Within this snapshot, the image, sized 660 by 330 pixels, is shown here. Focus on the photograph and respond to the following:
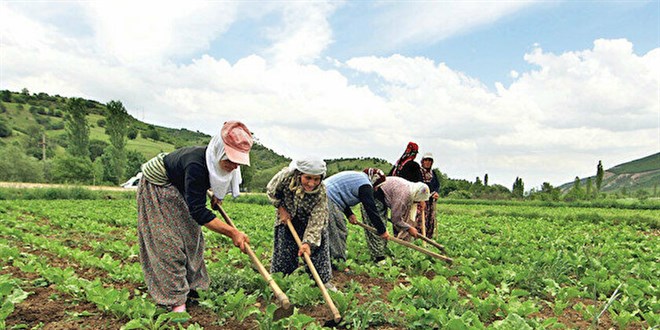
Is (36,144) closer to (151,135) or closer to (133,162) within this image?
(133,162)

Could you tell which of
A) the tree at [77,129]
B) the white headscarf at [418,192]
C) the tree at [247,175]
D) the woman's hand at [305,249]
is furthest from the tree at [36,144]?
the woman's hand at [305,249]

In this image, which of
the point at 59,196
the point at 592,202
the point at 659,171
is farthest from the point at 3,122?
the point at 659,171

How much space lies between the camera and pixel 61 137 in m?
71.1

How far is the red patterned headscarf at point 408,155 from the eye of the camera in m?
6.71

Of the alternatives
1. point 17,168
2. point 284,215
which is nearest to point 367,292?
point 284,215

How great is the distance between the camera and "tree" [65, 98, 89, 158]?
46.2 m

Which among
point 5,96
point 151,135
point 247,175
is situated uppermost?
point 5,96

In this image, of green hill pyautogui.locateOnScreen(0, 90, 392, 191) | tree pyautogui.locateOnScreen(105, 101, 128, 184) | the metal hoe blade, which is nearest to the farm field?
the metal hoe blade

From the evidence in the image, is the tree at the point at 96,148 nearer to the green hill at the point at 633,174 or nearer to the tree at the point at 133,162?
the tree at the point at 133,162

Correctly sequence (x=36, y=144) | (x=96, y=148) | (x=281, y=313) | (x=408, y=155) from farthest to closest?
(x=96, y=148) < (x=36, y=144) < (x=408, y=155) < (x=281, y=313)

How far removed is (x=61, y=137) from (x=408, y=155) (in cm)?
7912

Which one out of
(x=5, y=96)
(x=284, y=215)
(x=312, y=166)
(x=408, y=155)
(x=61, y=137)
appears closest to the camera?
(x=312, y=166)

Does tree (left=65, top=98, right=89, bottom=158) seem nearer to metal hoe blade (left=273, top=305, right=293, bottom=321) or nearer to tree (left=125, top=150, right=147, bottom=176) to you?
tree (left=125, top=150, right=147, bottom=176)

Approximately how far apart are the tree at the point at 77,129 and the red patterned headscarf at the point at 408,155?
48625 mm
